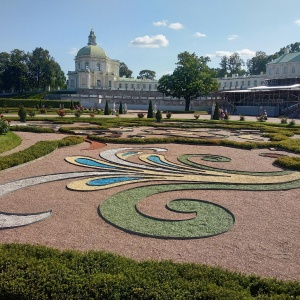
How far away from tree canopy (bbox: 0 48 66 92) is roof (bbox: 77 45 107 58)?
28.7 ft

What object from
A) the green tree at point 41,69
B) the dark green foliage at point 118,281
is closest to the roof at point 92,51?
the green tree at point 41,69

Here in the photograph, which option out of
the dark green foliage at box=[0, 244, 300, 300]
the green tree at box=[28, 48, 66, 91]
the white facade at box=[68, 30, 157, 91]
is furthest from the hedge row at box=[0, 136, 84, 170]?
the white facade at box=[68, 30, 157, 91]

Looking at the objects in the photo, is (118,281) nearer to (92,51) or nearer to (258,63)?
(92,51)

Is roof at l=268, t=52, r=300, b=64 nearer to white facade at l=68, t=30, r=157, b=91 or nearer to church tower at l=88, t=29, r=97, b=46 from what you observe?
white facade at l=68, t=30, r=157, b=91

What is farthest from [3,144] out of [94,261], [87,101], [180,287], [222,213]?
[87,101]

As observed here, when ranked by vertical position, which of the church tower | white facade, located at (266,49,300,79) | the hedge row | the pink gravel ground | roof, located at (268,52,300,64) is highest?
the church tower

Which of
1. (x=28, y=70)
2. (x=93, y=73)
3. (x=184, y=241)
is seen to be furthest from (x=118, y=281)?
(x=93, y=73)

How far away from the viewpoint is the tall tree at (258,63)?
95125 mm

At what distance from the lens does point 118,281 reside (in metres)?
3.37

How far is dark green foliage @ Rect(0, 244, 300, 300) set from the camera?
10.7 feet

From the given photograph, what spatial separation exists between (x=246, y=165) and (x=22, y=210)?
21.8 feet

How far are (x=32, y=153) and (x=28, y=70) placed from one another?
74696 millimetres

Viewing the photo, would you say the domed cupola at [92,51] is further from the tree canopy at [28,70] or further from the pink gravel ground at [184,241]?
the pink gravel ground at [184,241]

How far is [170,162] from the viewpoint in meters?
10.4
